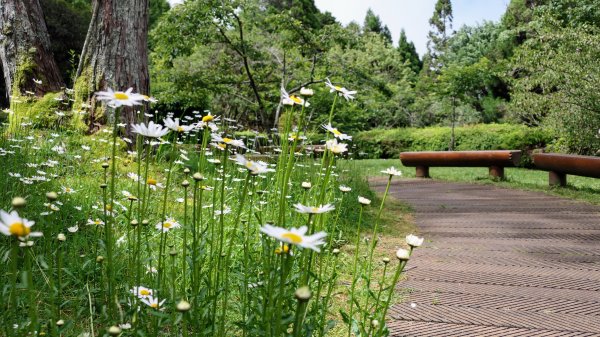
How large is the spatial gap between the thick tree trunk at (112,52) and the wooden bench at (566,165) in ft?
17.2

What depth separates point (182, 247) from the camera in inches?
89.4

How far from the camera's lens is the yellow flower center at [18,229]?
2.14 feet

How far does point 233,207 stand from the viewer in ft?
10.6

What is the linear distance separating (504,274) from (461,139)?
12186 millimetres

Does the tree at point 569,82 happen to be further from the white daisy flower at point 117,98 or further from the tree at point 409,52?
the tree at point 409,52

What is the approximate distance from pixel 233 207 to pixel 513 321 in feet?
6.13

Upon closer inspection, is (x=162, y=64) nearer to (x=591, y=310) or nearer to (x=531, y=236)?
(x=531, y=236)

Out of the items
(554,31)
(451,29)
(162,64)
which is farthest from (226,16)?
(451,29)

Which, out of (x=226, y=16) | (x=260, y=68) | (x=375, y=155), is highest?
(x=226, y=16)

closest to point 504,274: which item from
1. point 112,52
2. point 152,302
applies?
point 152,302

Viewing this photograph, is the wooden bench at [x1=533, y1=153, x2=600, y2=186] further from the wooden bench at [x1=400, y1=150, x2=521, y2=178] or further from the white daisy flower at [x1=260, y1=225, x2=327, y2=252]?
the white daisy flower at [x1=260, y1=225, x2=327, y2=252]

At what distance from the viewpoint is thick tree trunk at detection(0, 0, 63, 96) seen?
5.12 meters

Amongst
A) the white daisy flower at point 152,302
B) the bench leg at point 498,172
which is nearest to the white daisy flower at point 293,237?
the white daisy flower at point 152,302

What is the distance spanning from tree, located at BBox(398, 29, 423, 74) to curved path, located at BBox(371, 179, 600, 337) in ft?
94.1
